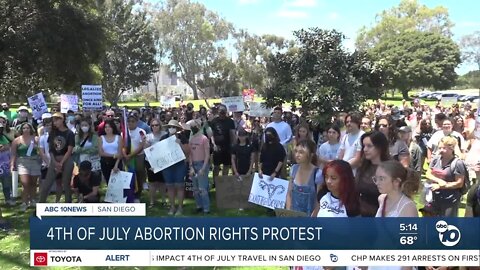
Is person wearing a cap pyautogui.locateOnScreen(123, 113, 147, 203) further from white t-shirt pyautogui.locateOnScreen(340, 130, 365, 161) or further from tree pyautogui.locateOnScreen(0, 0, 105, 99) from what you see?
tree pyautogui.locateOnScreen(0, 0, 105, 99)

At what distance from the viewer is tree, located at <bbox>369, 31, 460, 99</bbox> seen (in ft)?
215

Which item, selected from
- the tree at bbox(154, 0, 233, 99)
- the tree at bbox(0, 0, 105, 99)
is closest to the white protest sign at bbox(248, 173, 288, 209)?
the tree at bbox(0, 0, 105, 99)

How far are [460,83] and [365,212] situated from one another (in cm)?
9982

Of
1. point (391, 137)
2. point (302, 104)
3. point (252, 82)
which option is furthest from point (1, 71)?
point (252, 82)

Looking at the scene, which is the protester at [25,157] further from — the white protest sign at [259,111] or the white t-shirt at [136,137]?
the white protest sign at [259,111]

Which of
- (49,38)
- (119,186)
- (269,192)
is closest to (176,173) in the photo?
(119,186)

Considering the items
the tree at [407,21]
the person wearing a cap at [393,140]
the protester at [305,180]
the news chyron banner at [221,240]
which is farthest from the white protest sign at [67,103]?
the tree at [407,21]

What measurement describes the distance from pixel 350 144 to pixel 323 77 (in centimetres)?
622

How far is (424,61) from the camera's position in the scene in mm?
67375

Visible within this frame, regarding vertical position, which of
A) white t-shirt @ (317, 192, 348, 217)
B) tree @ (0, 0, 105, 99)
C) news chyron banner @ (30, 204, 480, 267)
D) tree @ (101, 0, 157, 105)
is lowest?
news chyron banner @ (30, 204, 480, 267)

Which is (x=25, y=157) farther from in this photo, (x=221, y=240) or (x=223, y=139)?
(x=221, y=240)

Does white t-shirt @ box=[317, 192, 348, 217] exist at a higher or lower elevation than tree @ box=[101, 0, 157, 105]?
lower

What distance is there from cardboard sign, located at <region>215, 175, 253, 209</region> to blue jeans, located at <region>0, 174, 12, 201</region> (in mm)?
3613

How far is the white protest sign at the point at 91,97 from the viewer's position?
598 inches
